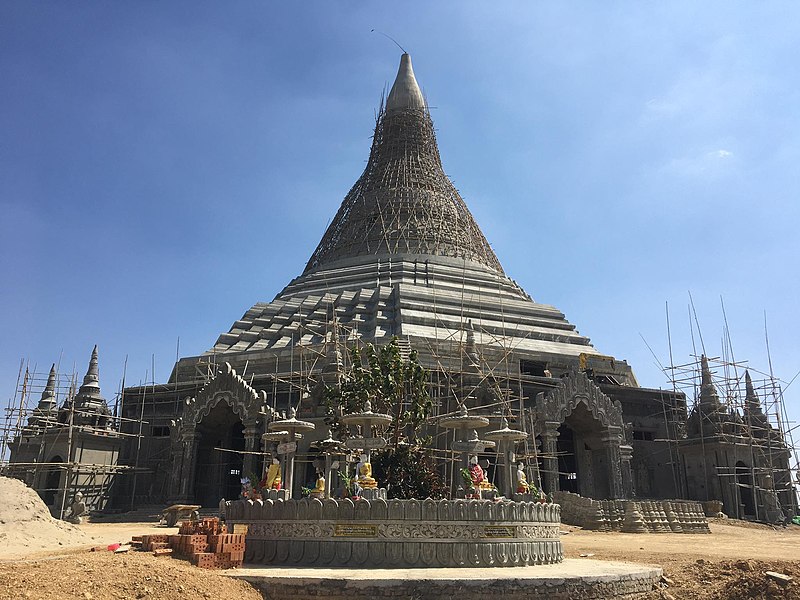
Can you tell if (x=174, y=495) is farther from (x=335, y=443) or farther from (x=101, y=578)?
(x=101, y=578)

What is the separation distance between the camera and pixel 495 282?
43500 mm

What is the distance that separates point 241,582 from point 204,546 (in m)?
1.78

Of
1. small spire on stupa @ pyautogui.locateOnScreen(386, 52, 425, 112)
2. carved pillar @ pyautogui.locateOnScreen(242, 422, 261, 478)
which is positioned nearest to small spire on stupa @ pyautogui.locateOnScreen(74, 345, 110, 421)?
carved pillar @ pyautogui.locateOnScreen(242, 422, 261, 478)

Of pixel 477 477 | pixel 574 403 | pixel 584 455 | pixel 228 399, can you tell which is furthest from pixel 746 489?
pixel 228 399

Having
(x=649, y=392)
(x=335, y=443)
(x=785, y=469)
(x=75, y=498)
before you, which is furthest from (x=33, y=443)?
(x=785, y=469)

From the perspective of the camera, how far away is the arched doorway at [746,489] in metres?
31.6

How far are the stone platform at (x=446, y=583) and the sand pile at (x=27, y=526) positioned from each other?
27.7 feet

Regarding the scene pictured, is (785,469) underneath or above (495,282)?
underneath

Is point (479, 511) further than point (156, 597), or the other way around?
point (479, 511)

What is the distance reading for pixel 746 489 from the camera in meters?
32.2

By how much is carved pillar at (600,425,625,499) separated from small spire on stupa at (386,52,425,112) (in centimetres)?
3469

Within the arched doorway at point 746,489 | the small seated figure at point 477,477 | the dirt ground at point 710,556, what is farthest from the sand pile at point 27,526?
the arched doorway at point 746,489

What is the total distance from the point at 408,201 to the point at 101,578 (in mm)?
40928

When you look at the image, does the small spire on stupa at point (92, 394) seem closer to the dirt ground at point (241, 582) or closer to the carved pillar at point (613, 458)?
the dirt ground at point (241, 582)
